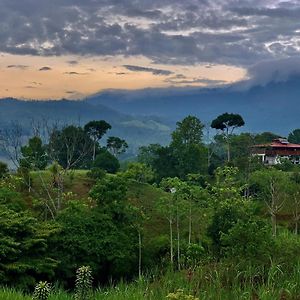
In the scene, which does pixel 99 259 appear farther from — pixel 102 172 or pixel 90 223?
pixel 102 172

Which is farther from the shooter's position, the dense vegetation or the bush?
the bush

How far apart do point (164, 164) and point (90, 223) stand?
30487 millimetres

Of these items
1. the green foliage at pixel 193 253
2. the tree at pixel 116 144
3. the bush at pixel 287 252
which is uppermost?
the tree at pixel 116 144

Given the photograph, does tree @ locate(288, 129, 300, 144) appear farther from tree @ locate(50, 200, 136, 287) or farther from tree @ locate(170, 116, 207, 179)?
tree @ locate(50, 200, 136, 287)

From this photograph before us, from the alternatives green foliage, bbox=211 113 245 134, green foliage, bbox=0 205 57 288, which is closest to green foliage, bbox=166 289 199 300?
green foliage, bbox=0 205 57 288

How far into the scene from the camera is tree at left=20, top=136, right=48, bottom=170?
3703 centimetres

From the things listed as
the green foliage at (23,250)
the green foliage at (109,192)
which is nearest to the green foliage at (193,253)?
the green foliage at (109,192)

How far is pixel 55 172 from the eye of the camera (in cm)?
3122

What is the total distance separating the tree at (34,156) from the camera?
3703 centimetres

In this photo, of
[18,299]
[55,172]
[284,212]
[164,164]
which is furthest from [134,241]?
[164,164]

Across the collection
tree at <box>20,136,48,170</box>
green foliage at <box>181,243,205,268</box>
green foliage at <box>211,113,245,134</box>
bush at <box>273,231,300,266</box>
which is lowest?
green foliage at <box>181,243,205,268</box>

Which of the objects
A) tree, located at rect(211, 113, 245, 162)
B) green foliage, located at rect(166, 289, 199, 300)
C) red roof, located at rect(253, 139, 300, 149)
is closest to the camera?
green foliage, located at rect(166, 289, 199, 300)

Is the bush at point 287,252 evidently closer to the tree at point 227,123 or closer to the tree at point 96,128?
the tree at point 227,123

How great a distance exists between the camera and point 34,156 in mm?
42375
